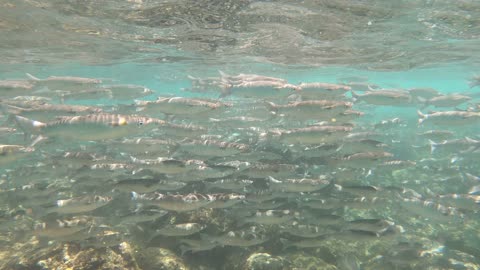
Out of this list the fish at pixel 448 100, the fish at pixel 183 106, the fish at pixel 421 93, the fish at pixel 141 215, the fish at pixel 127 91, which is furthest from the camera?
the fish at pixel 421 93

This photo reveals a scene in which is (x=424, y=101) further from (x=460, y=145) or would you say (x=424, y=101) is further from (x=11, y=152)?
(x=11, y=152)

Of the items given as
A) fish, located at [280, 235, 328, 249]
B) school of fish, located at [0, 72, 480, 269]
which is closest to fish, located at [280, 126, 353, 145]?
school of fish, located at [0, 72, 480, 269]

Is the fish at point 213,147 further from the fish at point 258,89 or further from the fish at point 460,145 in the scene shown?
the fish at point 460,145

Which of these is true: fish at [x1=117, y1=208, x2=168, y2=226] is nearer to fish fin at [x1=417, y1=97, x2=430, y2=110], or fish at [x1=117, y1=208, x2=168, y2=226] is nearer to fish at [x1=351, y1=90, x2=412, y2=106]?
fish at [x1=351, y1=90, x2=412, y2=106]

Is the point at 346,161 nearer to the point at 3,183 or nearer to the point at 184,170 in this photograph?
the point at 184,170

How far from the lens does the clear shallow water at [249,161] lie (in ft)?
24.2

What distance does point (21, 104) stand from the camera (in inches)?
415

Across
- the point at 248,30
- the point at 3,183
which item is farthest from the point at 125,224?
the point at 248,30

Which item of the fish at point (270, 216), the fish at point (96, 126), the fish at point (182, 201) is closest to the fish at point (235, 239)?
the fish at point (270, 216)

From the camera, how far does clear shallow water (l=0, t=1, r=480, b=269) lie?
7.39m

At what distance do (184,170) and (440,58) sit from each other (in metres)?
26.6

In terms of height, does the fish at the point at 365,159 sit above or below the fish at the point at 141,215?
above

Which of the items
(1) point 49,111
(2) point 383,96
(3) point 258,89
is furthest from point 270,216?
(2) point 383,96

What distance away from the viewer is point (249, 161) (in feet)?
30.1
